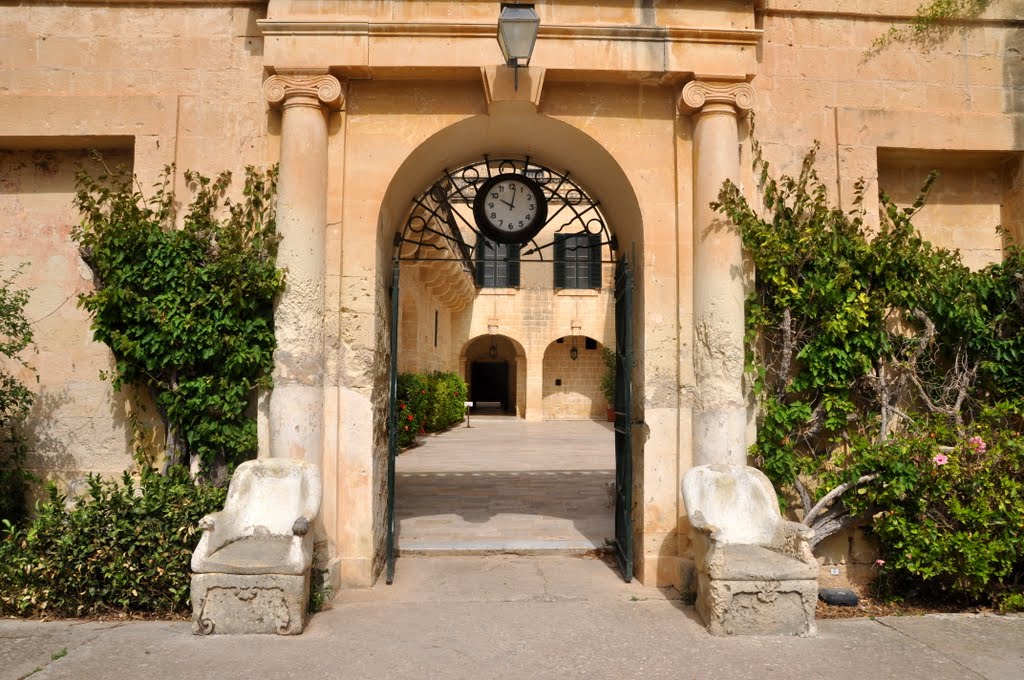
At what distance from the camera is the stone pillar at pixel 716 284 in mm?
4602

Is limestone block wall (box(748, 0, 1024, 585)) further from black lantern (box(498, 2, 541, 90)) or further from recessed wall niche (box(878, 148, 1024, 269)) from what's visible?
black lantern (box(498, 2, 541, 90))

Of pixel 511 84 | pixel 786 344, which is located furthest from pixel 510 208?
pixel 786 344

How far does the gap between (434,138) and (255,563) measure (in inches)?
122

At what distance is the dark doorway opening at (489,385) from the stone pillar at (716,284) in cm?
2528

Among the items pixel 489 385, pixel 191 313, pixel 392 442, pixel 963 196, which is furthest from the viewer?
pixel 489 385

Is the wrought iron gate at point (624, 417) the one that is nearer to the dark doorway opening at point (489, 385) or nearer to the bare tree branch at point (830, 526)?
the bare tree branch at point (830, 526)

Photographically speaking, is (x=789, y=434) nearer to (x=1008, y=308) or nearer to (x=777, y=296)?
(x=777, y=296)

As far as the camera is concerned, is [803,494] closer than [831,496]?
No

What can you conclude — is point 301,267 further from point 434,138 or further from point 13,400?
point 13,400

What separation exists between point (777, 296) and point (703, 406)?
36.9 inches

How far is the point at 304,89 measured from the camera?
183 inches

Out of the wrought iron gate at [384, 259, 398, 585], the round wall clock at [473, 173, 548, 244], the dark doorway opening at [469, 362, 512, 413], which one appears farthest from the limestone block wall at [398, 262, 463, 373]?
the wrought iron gate at [384, 259, 398, 585]

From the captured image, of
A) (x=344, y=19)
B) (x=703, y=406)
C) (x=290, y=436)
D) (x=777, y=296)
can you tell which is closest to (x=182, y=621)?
(x=290, y=436)

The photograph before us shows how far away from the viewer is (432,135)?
4.93m
